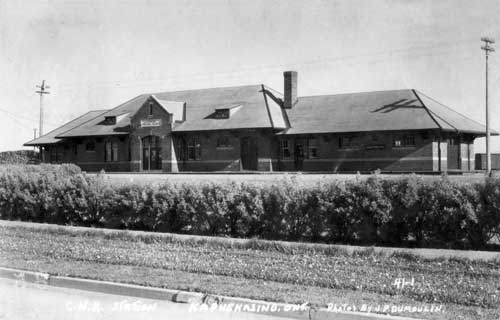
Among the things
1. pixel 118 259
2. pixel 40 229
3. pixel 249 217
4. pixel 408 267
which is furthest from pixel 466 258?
pixel 40 229

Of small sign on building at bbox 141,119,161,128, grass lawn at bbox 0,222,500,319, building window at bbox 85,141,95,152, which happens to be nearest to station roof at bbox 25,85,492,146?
building window at bbox 85,141,95,152

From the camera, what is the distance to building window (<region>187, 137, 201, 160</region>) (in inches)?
1726

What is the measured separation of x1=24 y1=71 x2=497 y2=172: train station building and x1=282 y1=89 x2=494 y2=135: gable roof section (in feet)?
0.25

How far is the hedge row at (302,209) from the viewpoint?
35.4 feet

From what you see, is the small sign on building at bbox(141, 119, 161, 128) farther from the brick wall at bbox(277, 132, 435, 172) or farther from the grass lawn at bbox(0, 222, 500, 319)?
the grass lawn at bbox(0, 222, 500, 319)

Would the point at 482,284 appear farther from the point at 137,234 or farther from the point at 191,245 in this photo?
the point at 137,234

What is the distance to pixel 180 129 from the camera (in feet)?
143

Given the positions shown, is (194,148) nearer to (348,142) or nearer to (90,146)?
(90,146)

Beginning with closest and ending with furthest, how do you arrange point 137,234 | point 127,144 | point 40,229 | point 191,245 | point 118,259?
point 118,259 → point 191,245 → point 137,234 → point 40,229 → point 127,144

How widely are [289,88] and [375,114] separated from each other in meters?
8.63

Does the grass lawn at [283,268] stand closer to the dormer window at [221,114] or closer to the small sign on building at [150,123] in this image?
the dormer window at [221,114]

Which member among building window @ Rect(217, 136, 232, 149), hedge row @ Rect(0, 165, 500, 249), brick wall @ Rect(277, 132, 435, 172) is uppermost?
building window @ Rect(217, 136, 232, 149)

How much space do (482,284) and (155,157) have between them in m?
39.0

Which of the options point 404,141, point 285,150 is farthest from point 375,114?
point 285,150
